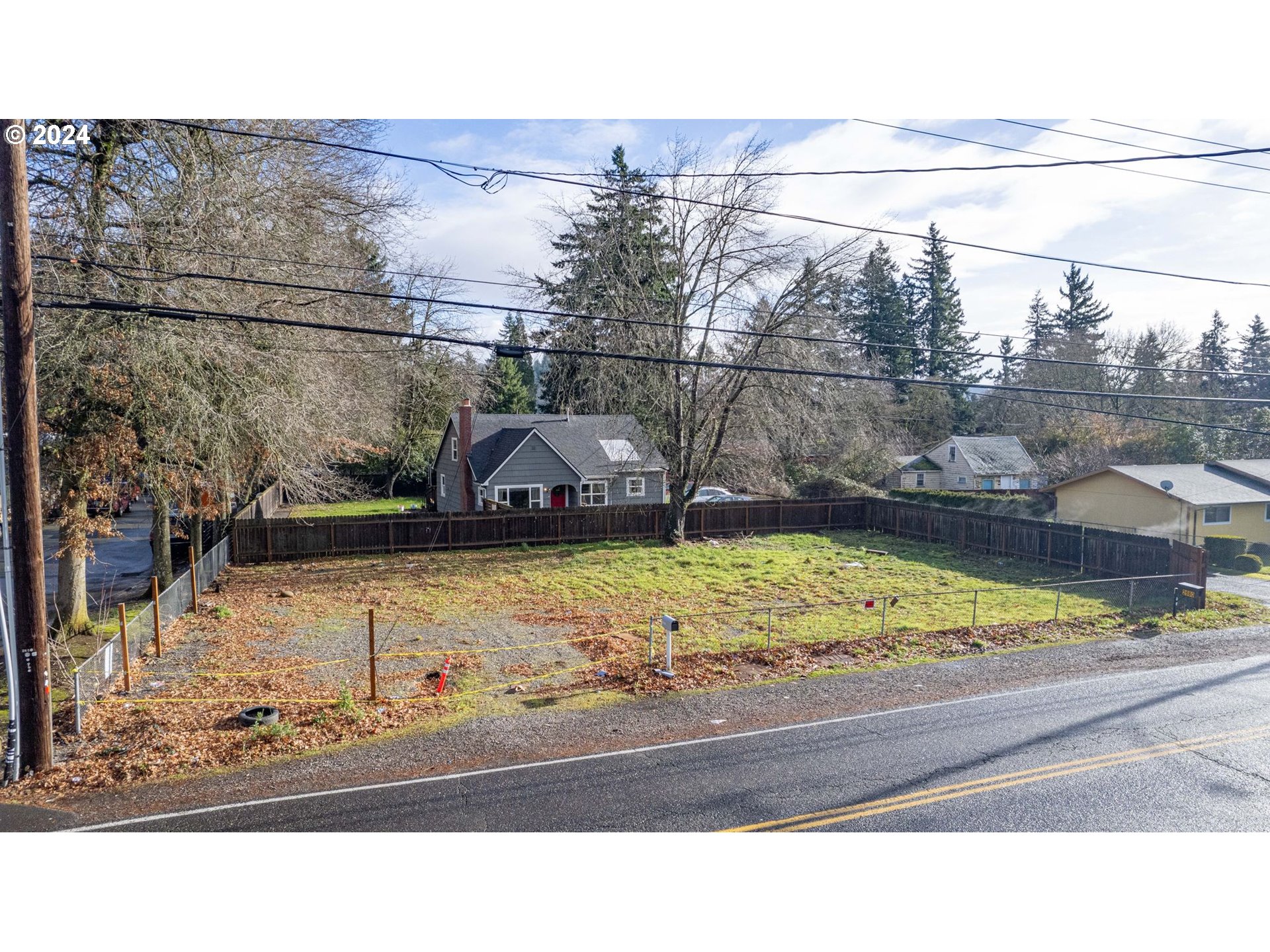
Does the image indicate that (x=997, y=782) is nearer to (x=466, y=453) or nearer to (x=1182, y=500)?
(x=1182, y=500)

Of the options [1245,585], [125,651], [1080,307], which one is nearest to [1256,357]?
[1080,307]

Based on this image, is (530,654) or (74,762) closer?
(74,762)

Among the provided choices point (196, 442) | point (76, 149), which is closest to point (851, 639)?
point (196, 442)

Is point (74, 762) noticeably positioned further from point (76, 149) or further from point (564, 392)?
point (564, 392)

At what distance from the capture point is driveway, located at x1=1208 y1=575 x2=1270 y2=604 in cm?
2011

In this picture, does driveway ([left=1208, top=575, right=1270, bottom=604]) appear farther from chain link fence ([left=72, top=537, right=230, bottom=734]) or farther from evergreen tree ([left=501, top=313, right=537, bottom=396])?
evergreen tree ([left=501, top=313, right=537, bottom=396])

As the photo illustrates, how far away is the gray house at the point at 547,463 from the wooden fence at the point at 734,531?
3285 millimetres

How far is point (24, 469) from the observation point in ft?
29.2

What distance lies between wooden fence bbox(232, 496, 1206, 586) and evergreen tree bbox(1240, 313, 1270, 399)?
3745 cm

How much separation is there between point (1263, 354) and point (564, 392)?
63.4 metres

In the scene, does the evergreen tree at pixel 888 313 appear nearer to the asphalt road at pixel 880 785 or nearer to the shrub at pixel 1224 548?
the shrub at pixel 1224 548

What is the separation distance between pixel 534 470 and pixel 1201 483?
87.6 feet

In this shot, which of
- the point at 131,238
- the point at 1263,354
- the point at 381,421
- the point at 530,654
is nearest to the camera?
the point at 131,238

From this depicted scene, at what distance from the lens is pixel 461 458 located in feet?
113
